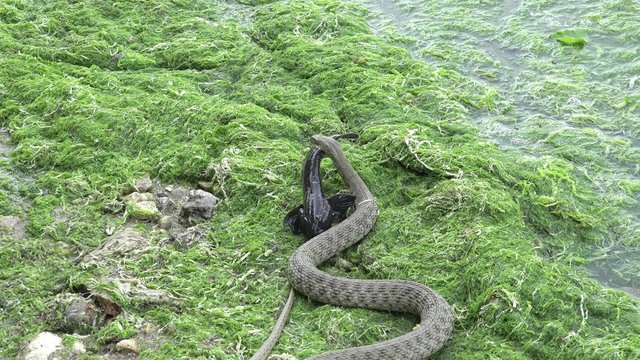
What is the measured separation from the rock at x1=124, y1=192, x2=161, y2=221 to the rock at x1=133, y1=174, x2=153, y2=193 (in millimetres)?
74

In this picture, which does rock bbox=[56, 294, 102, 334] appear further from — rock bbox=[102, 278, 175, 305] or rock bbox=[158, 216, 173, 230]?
rock bbox=[158, 216, 173, 230]

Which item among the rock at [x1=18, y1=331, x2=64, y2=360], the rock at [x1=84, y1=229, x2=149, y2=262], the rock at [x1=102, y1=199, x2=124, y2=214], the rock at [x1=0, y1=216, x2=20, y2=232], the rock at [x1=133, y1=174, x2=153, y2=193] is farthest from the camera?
the rock at [x1=133, y1=174, x2=153, y2=193]

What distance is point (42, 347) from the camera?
5.35 m

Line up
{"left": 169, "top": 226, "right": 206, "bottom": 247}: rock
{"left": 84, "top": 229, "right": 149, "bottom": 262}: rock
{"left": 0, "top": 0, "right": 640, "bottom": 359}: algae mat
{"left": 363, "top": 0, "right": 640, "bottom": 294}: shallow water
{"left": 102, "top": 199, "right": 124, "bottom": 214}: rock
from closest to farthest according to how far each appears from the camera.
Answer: {"left": 0, "top": 0, "right": 640, "bottom": 359}: algae mat < {"left": 84, "top": 229, "right": 149, "bottom": 262}: rock < {"left": 169, "top": 226, "right": 206, "bottom": 247}: rock < {"left": 102, "top": 199, "right": 124, "bottom": 214}: rock < {"left": 363, "top": 0, "right": 640, "bottom": 294}: shallow water

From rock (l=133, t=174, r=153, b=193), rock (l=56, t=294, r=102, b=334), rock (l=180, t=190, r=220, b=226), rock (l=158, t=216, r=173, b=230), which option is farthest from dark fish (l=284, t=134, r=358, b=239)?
rock (l=56, t=294, r=102, b=334)

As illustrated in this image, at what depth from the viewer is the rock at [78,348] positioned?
17.6 feet

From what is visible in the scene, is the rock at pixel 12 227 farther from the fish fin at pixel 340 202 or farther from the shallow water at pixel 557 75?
the shallow water at pixel 557 75

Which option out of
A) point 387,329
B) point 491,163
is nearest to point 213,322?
point 387,329

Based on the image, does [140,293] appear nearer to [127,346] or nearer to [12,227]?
[127,346]

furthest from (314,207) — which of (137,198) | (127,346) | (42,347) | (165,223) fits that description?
(42,347)

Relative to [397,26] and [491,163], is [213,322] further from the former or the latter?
[397,26]

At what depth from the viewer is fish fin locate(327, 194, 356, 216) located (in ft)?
22.3

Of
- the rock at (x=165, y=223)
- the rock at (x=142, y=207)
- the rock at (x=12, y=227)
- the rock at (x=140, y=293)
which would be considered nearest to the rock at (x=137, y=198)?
the rock at (x=142, y=207)

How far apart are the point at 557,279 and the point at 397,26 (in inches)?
187
